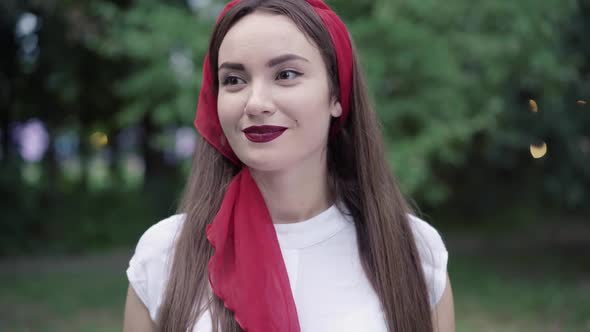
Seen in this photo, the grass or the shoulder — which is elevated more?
the shoulder

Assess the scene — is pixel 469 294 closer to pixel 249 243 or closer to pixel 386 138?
pixel 386 138

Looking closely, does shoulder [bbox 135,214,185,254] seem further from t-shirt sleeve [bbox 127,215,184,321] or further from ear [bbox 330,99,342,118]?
ear [bbox 330,99,342,118]

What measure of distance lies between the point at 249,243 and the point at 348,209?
1.27ft

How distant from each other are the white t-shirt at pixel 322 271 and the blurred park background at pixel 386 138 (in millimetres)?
480

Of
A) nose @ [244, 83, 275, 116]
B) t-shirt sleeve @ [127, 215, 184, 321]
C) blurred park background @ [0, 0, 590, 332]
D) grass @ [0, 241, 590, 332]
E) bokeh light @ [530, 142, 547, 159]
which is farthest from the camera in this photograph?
bokeh light @ [530, 142, 547, 159]

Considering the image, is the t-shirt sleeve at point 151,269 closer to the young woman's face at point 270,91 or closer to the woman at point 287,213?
the woman at point 287,213

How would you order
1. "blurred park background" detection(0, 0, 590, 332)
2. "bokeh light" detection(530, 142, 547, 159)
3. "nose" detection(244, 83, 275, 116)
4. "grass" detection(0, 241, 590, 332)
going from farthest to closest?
"bokeh light" detection(530, 142, 547, 159), "grass" detection(0, 241, 590, 332), "blurred park background" detection(0, 0, 590, 332), "nose" detection(244, 83, 275, 116)

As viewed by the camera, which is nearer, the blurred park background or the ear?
the ear

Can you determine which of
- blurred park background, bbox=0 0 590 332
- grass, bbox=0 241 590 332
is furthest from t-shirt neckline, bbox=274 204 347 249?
grass, bbox=0 241 590 332

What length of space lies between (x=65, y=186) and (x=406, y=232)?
10.5 metres

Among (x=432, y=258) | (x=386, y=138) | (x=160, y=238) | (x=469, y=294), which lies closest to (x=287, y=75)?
(x=160, y=238)

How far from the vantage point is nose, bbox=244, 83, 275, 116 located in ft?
→ 5.52

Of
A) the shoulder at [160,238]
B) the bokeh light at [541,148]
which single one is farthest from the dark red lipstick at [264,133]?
the bokeh light at [541,148]

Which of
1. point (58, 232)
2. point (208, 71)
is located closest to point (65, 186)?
point (58, 232)
